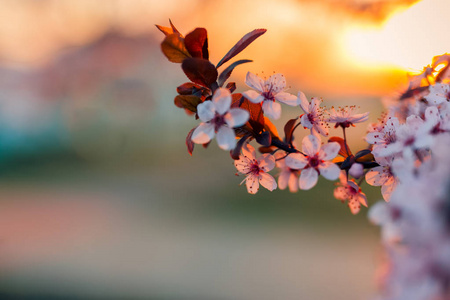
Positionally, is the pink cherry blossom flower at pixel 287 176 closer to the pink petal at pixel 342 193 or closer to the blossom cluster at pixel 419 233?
the pink petal at pixel 342 193

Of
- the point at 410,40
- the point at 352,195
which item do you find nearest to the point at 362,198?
the point at 352,195

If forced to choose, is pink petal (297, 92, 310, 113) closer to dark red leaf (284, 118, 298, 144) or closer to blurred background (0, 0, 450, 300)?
dark red leaf (284, 118, 298, 144)

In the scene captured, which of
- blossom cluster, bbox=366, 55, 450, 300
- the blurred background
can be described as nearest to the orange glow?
the blurred background

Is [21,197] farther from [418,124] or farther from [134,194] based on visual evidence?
[418,124]

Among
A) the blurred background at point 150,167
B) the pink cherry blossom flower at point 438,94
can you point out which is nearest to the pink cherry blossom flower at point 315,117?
the pink cherry blossom flower at point 438,94

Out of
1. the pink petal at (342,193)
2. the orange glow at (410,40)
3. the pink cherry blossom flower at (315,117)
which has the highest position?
the orange glow at (410,40)

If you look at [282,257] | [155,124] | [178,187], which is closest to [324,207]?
[282,257]
